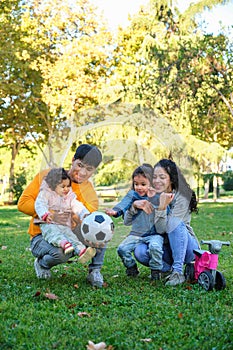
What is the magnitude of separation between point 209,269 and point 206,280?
112mm

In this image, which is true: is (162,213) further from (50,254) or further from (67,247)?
(50,254)

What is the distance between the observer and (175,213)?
5.06 m

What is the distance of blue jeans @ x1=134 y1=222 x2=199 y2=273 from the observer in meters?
4.95

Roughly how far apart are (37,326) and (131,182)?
190 centimetres

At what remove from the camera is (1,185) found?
28.7 m

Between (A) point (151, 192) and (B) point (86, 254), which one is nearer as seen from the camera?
(B) point (86, 254)

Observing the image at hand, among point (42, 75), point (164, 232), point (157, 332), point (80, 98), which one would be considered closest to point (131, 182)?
point (164, 232)

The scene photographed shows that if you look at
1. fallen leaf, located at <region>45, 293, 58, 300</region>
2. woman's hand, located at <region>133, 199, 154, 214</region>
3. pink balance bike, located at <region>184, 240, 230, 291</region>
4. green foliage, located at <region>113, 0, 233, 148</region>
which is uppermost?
green foliage, located at <region>113, 0, 233, 148</region>

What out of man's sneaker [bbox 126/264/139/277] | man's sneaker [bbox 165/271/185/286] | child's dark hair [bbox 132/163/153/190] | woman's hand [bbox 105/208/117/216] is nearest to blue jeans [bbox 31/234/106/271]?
woman's hand [bbox 105/208/117/216]

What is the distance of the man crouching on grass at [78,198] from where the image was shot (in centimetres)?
465

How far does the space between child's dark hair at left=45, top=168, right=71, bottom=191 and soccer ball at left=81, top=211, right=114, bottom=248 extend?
0.43 meters

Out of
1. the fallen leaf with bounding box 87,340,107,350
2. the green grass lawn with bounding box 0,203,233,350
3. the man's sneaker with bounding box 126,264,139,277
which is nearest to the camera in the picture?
the fallen leaf with bounding box 87,340,107,350

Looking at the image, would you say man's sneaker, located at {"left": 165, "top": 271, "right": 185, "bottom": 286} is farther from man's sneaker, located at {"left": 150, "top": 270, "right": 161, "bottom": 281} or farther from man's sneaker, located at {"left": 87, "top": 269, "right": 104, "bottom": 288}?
man's sneaker, located at {"left": 87, "top": 269, "right": 104, "bottom": 288}

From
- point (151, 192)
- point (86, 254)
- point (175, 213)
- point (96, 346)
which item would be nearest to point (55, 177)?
point (86, 254)
